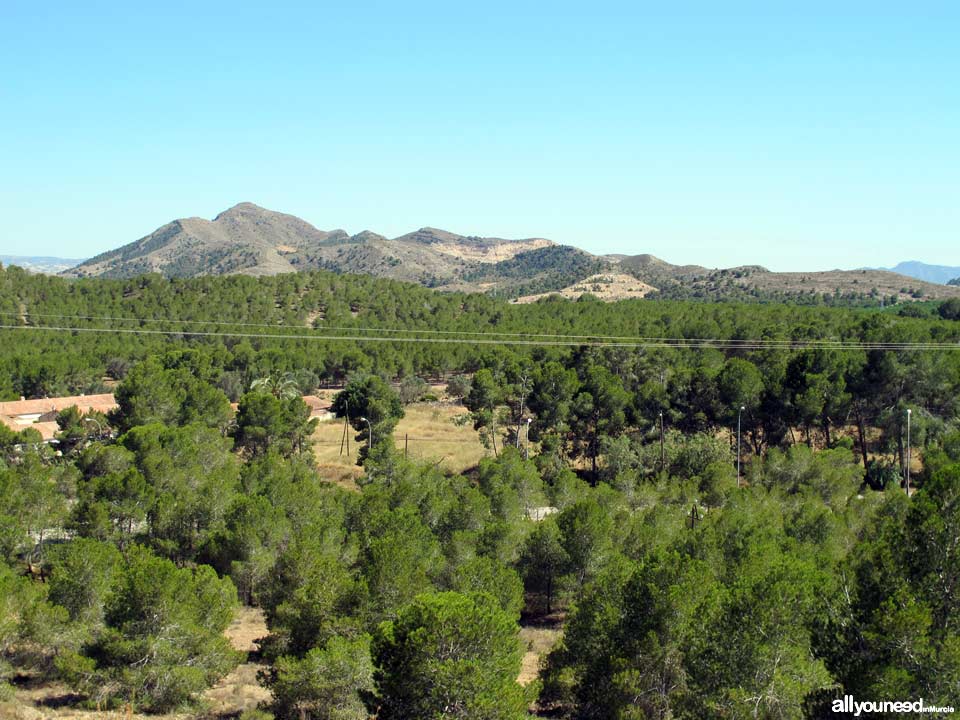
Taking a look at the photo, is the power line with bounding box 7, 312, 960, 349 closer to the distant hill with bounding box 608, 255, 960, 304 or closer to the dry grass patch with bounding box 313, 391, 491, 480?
the dry grass patch with bounding box 313, 391, 491, 480

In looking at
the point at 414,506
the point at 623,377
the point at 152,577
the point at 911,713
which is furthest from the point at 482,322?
the point at 911,713

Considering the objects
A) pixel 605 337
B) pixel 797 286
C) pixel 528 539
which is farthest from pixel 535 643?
pixel 797 286

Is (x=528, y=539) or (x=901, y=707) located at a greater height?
(x=901, y=707)

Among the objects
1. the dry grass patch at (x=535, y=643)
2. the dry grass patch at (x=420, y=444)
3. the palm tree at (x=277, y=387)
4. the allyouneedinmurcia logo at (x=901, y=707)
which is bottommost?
the dry grass patch at (x=535, y=643)

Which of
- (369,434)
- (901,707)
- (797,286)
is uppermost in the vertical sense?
(797,286)

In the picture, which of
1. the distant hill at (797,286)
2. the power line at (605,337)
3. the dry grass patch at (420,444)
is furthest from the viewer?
the distant hill at (797,286)

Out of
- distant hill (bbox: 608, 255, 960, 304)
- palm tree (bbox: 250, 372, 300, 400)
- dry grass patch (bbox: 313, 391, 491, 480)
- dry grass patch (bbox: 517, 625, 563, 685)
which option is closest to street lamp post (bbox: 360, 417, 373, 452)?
dry grass patch (bbox: 313, 391, 491, 480)

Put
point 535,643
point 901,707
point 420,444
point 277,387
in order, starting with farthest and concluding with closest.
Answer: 1. point 277,387
2. point 420,444
3. point 535,643
4. point 901,707

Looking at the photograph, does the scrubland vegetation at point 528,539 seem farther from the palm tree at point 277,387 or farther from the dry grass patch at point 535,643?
the palm tree at point 277,387

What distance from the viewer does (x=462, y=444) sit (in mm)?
51969

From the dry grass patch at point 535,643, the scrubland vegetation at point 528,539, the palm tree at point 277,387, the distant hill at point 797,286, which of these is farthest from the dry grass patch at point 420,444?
the distant hill at point 797,286

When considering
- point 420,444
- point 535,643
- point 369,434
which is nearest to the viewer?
point 535,643

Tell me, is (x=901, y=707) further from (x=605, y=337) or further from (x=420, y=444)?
(x=605, y=337)

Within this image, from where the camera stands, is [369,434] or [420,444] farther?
[420,444]
